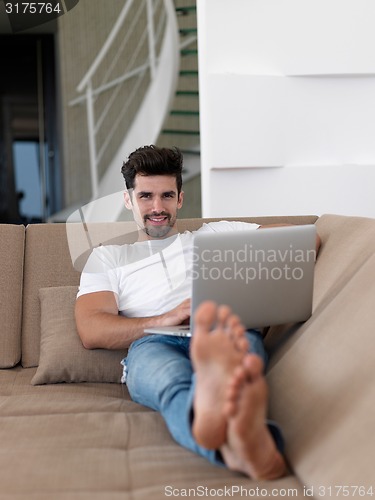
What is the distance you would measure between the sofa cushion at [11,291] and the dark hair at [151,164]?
0.42 meters

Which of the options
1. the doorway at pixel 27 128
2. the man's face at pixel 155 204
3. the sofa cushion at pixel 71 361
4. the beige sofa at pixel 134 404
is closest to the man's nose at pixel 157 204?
the man's face at pixel 155 204

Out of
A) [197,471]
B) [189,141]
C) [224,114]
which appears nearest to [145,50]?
[189,141]

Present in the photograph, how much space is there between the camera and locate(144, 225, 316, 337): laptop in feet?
5.57

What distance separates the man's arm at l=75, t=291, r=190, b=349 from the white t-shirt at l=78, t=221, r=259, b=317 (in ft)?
0.16

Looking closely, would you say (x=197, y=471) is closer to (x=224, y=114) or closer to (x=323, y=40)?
(x=224, y=114)

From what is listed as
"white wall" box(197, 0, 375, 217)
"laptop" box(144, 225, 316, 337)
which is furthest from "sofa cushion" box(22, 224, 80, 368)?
"white wall" box(197, 0, 375, 217)

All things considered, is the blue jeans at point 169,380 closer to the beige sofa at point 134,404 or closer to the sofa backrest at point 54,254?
the beige sofa at point 134,404

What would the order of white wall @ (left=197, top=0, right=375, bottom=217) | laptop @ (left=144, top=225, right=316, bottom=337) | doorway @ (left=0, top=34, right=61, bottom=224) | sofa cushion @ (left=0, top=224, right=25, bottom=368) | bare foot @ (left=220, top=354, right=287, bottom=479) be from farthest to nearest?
doorway @ (left=0, top=34, right=61, bottom=224) → white wall @ (left=197, top=0, right=375, bottom=217) → sofa cushion @ (left=0, top=224, right=25, bottom=368) → laptop @ (left=144, top=225, right=316, bottom=337) → bare foot @ (left=220, top=354, right=287, bottom=479)

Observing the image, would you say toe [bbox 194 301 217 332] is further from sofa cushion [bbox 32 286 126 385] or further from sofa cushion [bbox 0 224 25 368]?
sofa cushion [bbox 0 224 25 368]

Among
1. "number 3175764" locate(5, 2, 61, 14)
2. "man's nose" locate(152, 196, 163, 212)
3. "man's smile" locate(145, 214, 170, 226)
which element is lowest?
"man's smile" locate(145, 214, 170, 226)

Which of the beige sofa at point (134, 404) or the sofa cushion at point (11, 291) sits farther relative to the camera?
the sofa cushion at point (11, 291)

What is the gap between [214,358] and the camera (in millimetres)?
1272

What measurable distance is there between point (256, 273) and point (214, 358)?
515 millimetres

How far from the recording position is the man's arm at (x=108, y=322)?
2.03 meters
